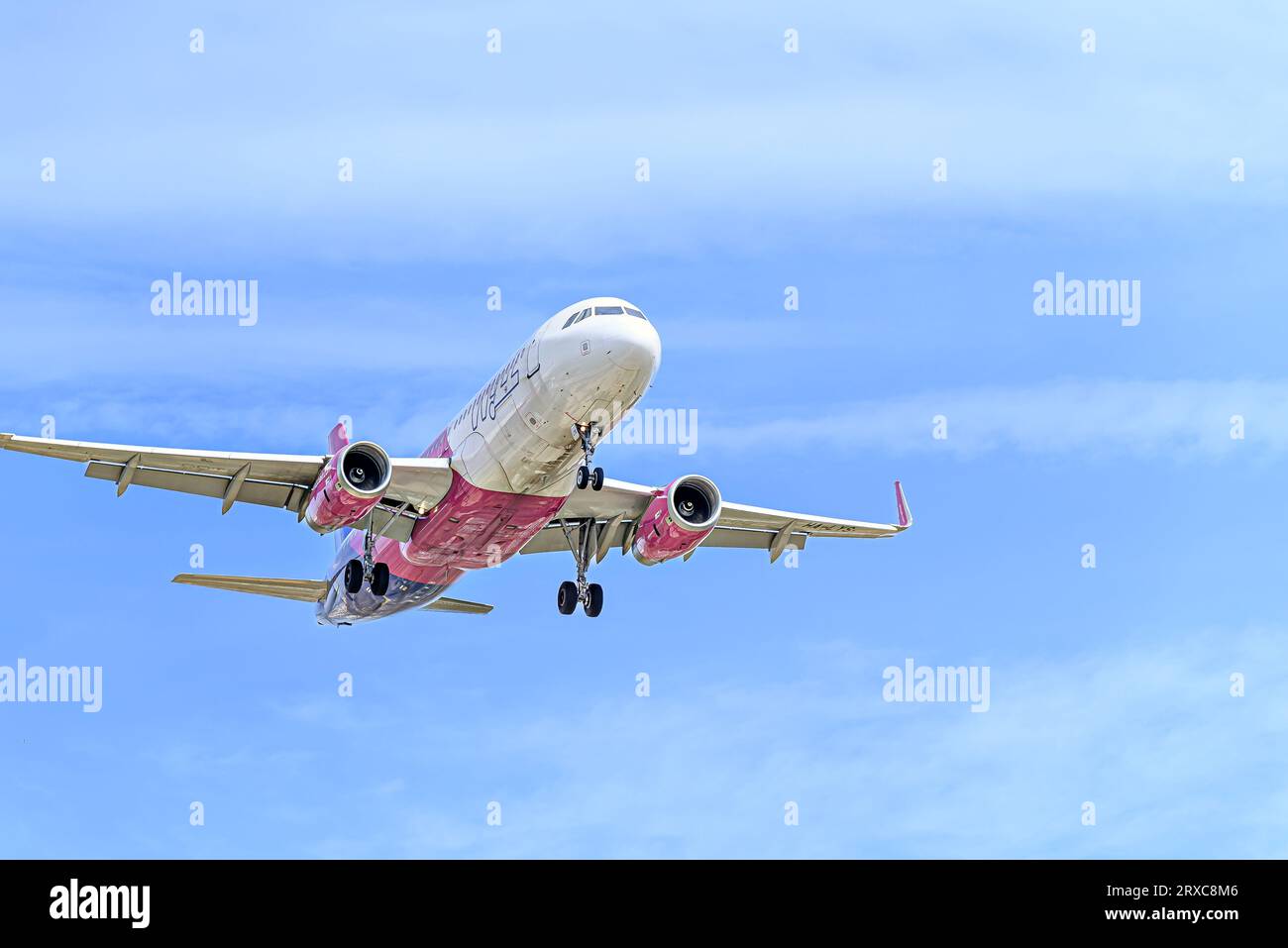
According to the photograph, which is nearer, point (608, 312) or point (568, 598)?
point (608, 312)

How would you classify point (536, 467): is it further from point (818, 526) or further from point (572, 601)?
point (818, 526)

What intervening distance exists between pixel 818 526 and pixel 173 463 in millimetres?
20487

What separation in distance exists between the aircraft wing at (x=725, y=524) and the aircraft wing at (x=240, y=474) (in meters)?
4.65

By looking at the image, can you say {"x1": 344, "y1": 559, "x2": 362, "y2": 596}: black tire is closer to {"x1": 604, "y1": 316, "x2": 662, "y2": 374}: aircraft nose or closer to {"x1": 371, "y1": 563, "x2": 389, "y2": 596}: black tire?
{"x1": 371, "y1": 563, "x2": 389, "y2": 596}: black tire

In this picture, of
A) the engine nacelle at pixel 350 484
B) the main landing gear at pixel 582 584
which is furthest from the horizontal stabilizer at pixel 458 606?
the engine nacelle at pixel 350 484

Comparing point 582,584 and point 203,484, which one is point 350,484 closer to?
point 203,484

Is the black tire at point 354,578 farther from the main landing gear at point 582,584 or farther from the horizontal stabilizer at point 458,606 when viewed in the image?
the horizontal stabilizer at point 458,606

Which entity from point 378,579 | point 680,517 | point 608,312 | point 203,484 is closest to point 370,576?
point 378,579

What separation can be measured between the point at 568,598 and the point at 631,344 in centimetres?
1158

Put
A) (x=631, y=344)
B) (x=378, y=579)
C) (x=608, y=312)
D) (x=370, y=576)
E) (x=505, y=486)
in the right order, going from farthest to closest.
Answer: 1. (x=370, y=576)
2. (x=378, y=579)
3. (x=505, y=486)
4. (x=608, y=312)
5. (x=631, y=344)

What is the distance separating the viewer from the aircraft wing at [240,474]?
49.2 meters

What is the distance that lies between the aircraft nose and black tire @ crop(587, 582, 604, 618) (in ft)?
33.1

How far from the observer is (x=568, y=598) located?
54.2 m
